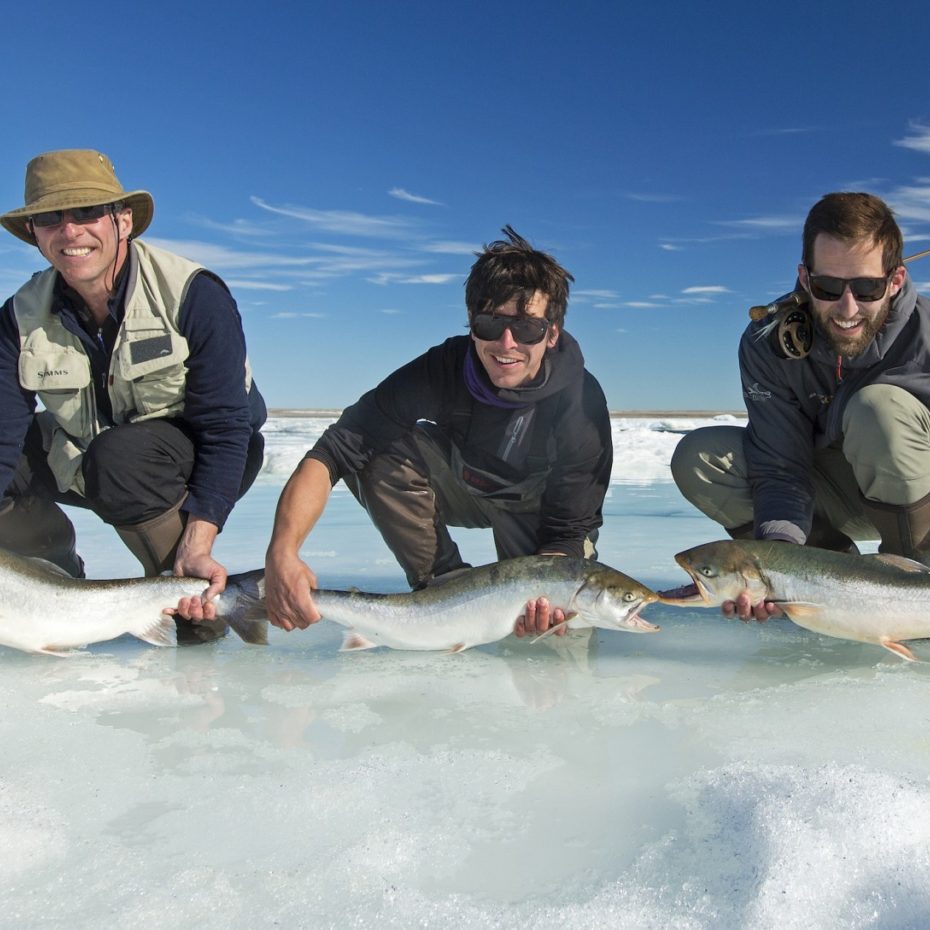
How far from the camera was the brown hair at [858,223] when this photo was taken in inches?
144

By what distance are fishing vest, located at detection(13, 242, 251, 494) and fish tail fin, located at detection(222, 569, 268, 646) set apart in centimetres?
110

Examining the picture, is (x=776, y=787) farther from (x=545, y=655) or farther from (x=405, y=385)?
(x=405, y=385)

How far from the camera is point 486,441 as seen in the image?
14.2 ft

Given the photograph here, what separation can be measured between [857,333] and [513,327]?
4.88 ft

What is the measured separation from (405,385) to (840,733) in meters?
2.39

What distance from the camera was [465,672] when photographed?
3.46 meters

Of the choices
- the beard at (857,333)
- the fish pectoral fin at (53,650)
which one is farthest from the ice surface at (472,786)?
the beard at (857,333)

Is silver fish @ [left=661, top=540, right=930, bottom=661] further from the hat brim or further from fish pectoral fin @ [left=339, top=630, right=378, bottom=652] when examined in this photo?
the hat brim

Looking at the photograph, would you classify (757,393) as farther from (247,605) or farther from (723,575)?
(247,605)

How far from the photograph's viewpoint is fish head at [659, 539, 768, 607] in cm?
333

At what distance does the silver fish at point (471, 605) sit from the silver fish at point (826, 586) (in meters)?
0.28

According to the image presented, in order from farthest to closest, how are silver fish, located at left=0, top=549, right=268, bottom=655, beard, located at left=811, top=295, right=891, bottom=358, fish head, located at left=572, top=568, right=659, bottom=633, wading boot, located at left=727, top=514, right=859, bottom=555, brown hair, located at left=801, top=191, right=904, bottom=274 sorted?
wading boot, located at left=727, top=514, right=859, bottom=555
beard, located at left=811, top=295, right=891, bottom=358
brown hair, located at left=801, top=191, right=904, bottom=274
silver fish, located at left=0, top=549, right=268, bottom=655
fish head, located at left=572, top=568, right=659, bottom=633

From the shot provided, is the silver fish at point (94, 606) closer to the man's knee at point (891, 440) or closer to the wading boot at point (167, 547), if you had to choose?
the wading boot at point (167, 547)

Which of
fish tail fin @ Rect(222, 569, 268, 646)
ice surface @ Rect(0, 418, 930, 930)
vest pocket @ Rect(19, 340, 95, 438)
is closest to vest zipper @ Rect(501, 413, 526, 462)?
ice surface @ Rect(0, 418, 930, 930)
